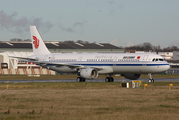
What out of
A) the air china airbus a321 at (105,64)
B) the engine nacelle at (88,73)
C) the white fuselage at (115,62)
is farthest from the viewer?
the engine nacelle at (88,73)

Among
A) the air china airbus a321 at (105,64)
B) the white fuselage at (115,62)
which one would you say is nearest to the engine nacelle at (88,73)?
the air china airbus a321 at (105,64)

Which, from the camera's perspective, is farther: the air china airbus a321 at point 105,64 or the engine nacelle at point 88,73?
the engine nacelle at point 88,73

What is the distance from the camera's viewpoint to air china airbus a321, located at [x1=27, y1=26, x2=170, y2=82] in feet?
181

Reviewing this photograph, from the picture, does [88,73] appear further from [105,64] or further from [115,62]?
[115,62]

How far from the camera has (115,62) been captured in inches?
2255

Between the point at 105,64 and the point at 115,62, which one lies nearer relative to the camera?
the point at 115,62

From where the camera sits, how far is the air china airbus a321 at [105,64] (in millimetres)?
55219

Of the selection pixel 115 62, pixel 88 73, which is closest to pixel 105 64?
pixel 115 62

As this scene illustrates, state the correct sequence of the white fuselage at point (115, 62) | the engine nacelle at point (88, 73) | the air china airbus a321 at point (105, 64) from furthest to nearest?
the engine nacelle at point (88, 73) → the air china airbus a321 at point (105, 64) → the white fuselage at point (115, 62)

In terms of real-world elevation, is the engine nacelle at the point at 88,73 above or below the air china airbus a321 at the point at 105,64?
below

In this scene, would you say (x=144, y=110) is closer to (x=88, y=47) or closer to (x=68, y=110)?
(x=68, y=110)

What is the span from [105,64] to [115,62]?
Answer: 6.74 feet

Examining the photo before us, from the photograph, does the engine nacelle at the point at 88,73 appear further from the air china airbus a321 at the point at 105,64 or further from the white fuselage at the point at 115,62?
the white fuselage at the point at 115,62

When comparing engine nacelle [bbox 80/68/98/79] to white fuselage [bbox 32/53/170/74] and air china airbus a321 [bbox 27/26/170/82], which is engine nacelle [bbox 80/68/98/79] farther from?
white fuselage [bbox 32/53/170/74]
